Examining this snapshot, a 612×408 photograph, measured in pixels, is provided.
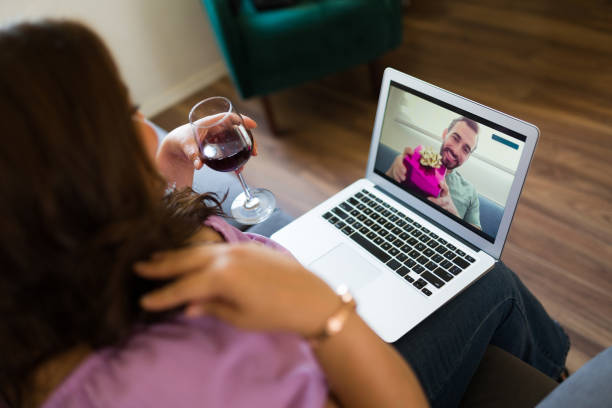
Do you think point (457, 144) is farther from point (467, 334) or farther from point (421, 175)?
point (467, 334)

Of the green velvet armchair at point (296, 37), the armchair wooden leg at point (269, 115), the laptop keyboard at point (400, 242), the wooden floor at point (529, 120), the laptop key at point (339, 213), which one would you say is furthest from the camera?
the armchair wooden leg at point (269, 115)

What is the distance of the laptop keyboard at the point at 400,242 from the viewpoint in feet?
2.66

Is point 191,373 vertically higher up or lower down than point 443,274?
higher up

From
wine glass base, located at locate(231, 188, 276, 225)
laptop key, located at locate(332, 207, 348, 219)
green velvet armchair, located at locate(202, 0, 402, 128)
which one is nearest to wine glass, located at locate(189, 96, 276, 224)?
wine glass base, located at locate(231, 188, 276, 225)

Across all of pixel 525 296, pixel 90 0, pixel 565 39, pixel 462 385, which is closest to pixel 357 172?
pixel 525 296

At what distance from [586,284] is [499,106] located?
0.90 meters

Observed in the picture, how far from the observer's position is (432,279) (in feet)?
2.64

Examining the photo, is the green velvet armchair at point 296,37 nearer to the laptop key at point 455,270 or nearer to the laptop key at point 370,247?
the laptop key at point 370,247

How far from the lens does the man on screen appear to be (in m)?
0.78

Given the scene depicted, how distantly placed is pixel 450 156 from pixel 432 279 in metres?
0.22

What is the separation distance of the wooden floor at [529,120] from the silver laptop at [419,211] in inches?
26.3

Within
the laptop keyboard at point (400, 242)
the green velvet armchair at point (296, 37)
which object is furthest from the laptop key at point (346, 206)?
the green velvet armchair at point (296, 37)

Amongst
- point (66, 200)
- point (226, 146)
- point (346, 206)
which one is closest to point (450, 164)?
point (346, 206)

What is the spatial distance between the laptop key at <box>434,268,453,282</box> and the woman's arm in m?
0.31
